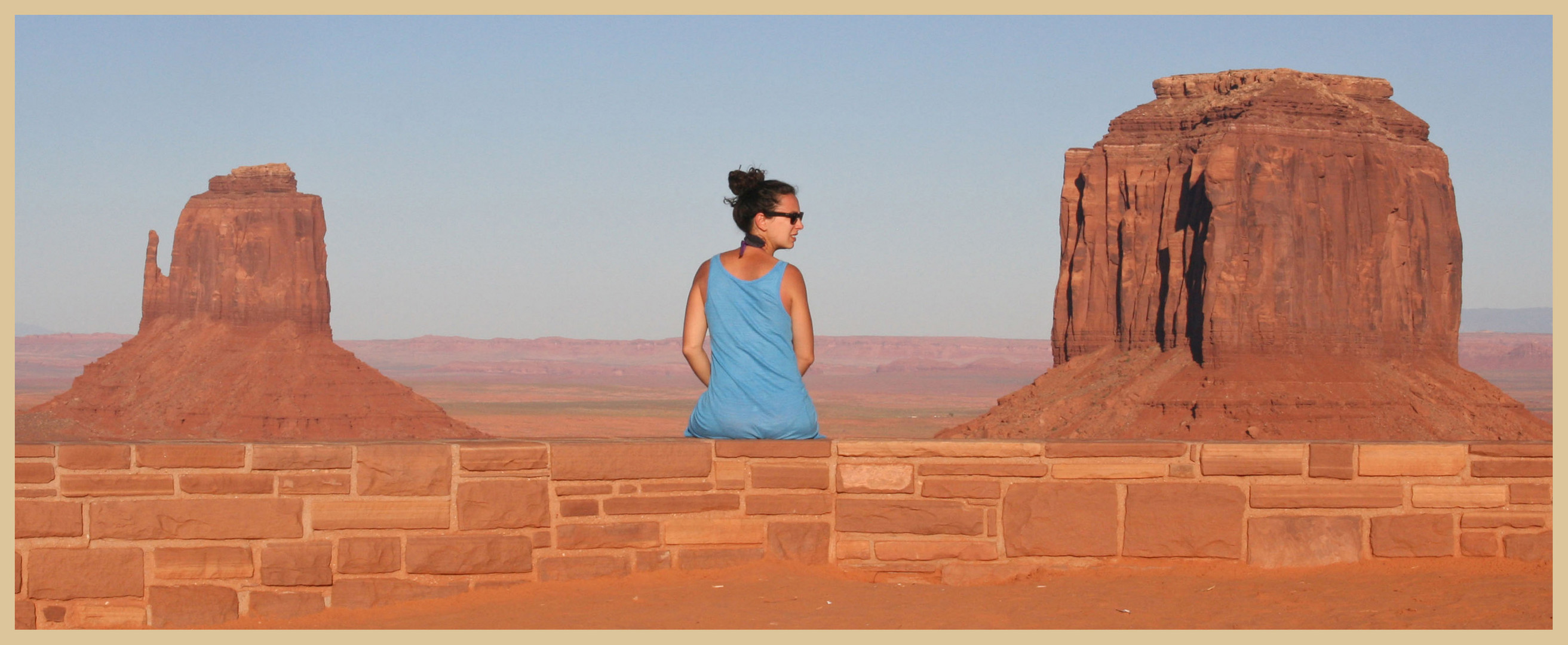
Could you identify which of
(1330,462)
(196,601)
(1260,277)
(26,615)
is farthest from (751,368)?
(1260,277)

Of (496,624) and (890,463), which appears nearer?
(496,624)

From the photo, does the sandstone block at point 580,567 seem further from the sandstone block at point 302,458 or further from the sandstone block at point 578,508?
the sandstone block at point 302,458

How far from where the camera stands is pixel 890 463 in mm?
8492

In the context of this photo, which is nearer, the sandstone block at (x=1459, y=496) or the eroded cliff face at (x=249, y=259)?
the sandstone block at (x=1459, y=496)

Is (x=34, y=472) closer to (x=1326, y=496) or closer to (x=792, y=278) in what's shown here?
(x=792, y=278)

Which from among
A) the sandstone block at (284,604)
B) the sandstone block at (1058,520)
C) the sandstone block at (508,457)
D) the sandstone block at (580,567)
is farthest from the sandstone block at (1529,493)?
the sandstone block at (284,604)

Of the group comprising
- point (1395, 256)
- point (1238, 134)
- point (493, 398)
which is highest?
point (1238, 134)

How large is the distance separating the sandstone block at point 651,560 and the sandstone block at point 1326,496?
291 cm

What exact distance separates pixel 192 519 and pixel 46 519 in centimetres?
67

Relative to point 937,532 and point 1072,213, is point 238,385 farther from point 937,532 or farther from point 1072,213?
point 937,532

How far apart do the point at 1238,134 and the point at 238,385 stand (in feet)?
147

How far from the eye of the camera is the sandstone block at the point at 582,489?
831 centimetres

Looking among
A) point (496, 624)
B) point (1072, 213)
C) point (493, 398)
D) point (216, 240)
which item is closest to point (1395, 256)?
point (1072, 213)

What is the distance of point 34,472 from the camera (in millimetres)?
8102
